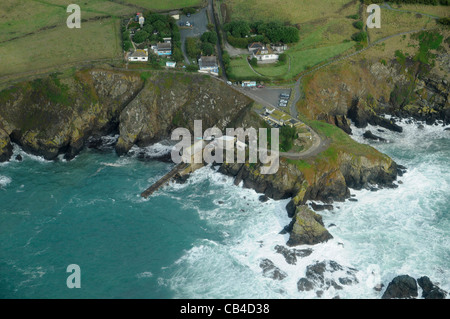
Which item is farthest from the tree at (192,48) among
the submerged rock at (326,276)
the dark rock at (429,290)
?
the dark rock at (429,290)

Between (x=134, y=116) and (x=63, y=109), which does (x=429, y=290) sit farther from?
(x=63, y=109)

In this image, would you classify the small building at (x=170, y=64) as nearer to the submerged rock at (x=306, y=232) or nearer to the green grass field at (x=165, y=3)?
the green grass field at (x=165, y=3)

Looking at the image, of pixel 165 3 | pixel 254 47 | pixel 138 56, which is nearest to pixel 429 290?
pixel 254 47

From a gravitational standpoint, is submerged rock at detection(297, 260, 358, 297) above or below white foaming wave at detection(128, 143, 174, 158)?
below

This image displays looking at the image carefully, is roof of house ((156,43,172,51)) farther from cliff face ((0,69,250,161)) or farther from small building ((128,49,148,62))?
cliff face ((0,69,250,161))

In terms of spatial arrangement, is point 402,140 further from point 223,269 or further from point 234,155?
point 223,269

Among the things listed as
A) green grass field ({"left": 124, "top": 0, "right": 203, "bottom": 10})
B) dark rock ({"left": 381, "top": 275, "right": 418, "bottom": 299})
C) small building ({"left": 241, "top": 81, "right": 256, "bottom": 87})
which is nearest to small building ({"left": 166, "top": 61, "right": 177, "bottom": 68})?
small building ({"left": 241, "top": 81, "right": 256, "bottom": 87})
